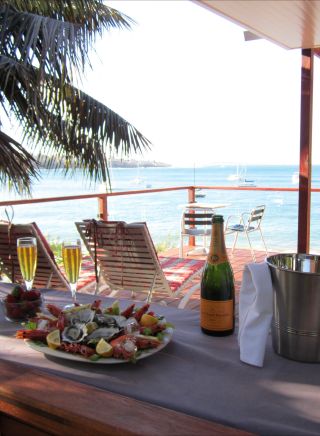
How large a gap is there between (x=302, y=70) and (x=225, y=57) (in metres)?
31.0

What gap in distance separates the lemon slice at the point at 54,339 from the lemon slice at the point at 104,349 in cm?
11

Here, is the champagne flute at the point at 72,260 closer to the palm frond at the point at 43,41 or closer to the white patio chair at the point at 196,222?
the palm frond at the point at 43,41

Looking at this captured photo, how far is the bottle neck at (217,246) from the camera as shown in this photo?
1190 mm

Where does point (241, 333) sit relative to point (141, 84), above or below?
below

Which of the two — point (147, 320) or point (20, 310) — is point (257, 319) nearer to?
point (147, 320)

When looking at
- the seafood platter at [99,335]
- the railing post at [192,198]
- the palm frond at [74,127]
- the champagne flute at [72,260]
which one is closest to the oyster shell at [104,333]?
the seafood platter at [99,335]

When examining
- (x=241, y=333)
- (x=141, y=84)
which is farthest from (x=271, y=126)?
(x=241, y=333)

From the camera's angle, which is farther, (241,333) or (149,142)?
(149,142)

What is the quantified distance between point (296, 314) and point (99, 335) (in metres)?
0.43

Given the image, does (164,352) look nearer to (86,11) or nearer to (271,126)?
(86,11)

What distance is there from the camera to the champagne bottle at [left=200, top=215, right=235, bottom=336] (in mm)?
1147

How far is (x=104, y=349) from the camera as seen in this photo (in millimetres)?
999

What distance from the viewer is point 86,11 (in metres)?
4.46

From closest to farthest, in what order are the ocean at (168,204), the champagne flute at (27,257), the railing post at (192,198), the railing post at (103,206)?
the champagne flute at (27,257)
the railing post at (103,206)
the railing post at (192,198)
the ocean at (168,204)
